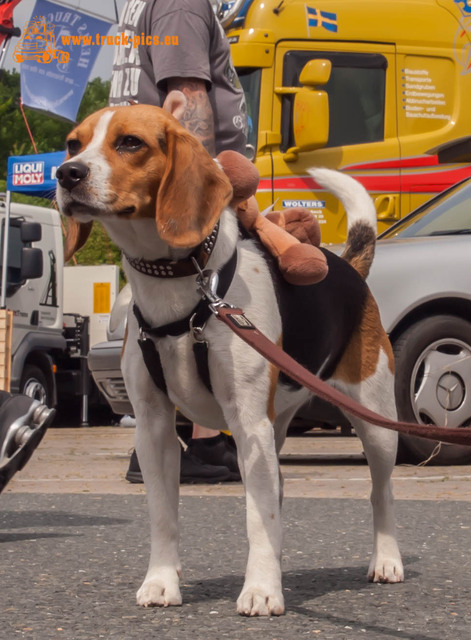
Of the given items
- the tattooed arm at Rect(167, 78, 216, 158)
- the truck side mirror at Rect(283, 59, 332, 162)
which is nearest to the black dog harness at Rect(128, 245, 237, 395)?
the tattooed arm at Rect(167, 78, 216, 158)

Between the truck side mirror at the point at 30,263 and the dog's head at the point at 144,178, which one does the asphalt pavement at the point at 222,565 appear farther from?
the truck side mirror at the point at 30,263

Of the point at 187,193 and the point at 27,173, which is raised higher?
the point at 27,173

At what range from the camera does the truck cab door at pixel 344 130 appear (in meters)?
11.1

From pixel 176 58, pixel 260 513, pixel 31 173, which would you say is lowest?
pixel 260 513

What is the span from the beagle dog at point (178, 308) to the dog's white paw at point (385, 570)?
64cm

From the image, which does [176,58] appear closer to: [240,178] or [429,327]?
[240,178]

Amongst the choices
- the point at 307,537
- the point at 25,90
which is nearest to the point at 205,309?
the point at 307,537

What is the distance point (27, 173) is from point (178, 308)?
18.4 meters

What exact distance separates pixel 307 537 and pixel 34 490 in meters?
2.49

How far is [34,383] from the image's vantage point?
1617cm

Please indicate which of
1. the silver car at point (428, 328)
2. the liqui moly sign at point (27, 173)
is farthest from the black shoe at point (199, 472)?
the liqui moly sign at point (27, 173)

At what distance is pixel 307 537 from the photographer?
5.14 metres

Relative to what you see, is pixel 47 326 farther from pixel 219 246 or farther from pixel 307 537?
pixel 219 246

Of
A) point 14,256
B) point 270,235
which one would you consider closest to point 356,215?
point 270,235
